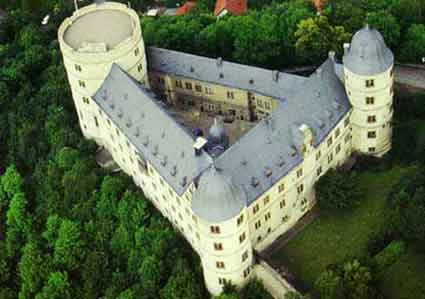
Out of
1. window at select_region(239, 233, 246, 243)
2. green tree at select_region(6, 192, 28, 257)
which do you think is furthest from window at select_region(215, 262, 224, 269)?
green tree at select_region(6, 192, 28, 257)

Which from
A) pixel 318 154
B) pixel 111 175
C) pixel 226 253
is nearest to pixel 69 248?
pixel 111 175

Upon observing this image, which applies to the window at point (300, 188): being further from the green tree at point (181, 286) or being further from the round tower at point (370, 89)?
the green tree at point (181, 286)

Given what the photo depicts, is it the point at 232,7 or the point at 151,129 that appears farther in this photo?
the point at 232,7

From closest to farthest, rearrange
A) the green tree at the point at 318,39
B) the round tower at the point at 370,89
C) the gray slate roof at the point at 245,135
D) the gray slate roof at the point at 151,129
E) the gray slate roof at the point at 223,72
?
the gray slate roof at the point at 245,135 → the gray slate roof at the point at 151,129 → the round tower at the point at 370,89 → the gray slate roof at the point at 223,72 → the green tree at the point at 318,39

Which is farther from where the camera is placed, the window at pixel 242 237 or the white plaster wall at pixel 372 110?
the white plaster wall at pixel 372 110

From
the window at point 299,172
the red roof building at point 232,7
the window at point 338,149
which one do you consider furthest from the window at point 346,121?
the red roof building at point 232,7

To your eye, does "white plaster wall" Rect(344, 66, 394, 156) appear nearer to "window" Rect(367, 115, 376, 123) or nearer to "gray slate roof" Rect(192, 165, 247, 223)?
"window" Rect(367, 115, 376, 123)

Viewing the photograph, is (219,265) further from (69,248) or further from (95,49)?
(95,49)

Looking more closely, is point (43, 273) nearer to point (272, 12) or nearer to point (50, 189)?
point (50, 189)

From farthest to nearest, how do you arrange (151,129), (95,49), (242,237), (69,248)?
(95,49), (69,248), (151,129), (242,237)
